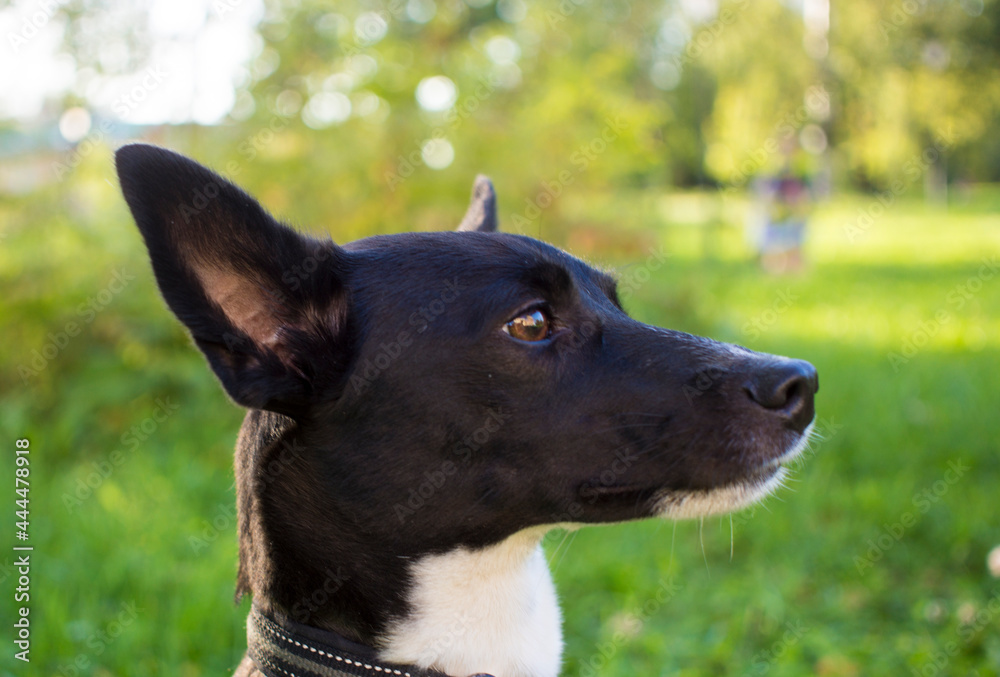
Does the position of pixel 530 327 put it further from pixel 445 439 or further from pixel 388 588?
pixel 388 588

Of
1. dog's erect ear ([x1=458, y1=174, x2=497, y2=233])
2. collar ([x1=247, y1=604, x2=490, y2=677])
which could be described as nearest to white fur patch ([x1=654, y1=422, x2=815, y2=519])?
collar ([x1=247, y1=604, x2=490, y2=677])

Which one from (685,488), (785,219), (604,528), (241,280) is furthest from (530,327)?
(785,219)

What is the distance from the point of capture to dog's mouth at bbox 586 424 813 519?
1.76m

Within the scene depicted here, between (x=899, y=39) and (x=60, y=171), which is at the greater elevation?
(x=60, y=171)

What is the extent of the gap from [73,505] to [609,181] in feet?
15.3

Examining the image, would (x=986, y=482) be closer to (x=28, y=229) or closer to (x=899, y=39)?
(x=28, y=229)

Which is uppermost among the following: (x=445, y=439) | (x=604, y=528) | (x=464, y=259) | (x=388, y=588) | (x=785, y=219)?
(x=464, y=259)

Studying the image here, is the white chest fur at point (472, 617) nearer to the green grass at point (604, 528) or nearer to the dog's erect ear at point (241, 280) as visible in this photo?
the green grass at point (604, 528)

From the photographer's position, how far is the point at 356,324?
5.97 feet

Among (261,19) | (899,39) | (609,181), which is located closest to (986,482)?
(609,181)

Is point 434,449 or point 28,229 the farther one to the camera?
point 28,229

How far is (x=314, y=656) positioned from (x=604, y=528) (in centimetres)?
268

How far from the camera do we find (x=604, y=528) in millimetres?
4164

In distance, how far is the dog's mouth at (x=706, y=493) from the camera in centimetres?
176
